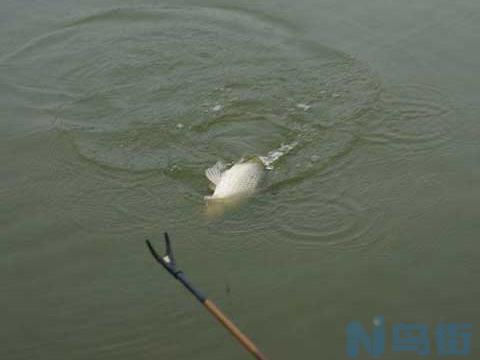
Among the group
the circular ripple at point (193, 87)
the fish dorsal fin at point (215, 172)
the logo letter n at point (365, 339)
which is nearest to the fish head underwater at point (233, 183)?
the fish dorsal fin at point (215, 172)

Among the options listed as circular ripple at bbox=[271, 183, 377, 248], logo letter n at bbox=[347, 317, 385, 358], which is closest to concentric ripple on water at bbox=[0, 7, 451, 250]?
circular ripple at bbox=[271, 183, 377, 248]

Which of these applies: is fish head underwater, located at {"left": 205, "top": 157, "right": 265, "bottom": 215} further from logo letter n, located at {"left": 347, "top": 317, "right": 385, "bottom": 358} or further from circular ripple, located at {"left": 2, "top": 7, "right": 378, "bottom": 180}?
logo letter n, located at {"left": 347, "top": 317, "right": 385, "bottom": 358}

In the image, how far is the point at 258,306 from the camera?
475 centimetres

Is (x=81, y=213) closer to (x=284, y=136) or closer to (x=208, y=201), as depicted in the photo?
(x=208, y=201)

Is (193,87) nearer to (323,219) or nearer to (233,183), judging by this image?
(233,183)

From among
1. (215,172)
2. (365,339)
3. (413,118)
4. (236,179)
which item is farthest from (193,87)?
(365,339)

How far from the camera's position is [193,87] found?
709 cm

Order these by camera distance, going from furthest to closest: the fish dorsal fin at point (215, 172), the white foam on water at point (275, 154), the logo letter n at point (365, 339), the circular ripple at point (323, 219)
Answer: the white foam on water at point (275, 154), the fish dorsal fin at point (215, 172), the circular ripple at point (323, 219), the logo letter n at point (365, 339)

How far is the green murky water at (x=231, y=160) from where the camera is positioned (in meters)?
4.75

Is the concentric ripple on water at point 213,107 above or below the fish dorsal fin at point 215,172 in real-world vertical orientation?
above

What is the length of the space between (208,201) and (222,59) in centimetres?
237

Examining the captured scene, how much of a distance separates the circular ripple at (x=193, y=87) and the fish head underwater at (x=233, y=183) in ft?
0.78

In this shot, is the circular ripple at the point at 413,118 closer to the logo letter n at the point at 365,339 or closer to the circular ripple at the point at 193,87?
the circular ripple at the point at 193,87

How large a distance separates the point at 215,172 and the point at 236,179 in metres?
0.27
